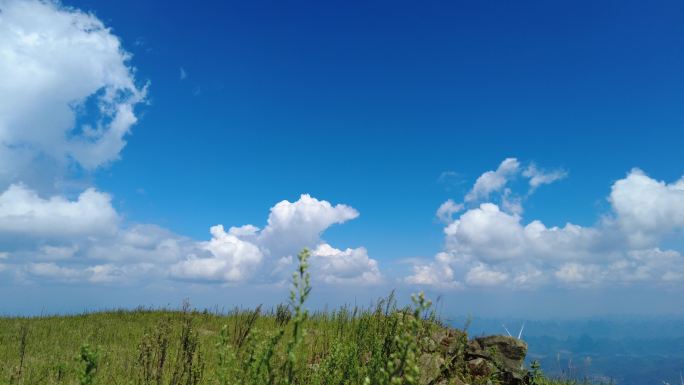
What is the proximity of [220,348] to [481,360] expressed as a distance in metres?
9.02

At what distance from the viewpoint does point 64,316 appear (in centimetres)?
2048

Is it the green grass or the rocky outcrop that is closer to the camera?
the green grass

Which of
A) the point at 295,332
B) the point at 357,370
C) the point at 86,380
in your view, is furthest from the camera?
the point at 357,370

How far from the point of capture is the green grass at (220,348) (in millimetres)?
3820

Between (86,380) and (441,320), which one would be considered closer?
(86,380)

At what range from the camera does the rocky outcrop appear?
10.7m

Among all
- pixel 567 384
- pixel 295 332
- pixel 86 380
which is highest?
pixel 295 332

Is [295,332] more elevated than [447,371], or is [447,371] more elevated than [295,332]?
[295,332]

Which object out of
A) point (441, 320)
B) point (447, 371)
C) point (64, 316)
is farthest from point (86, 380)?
point (64, 316)

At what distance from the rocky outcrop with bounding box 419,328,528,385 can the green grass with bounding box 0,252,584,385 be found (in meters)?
0.41

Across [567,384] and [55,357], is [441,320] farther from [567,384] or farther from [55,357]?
[55,357]

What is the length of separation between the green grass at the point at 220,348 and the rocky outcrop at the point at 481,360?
0.41m

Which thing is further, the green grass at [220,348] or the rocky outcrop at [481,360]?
the rocky outcrop at [481,360]

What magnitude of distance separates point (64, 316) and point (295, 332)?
71.6 ft
